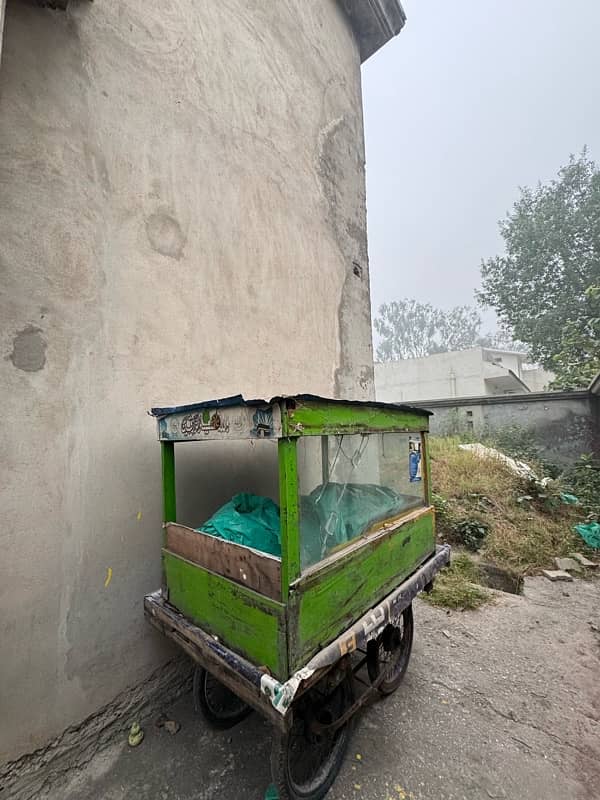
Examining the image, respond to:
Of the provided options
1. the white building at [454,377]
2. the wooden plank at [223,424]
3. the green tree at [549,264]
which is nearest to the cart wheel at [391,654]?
the wooden plank at [223,424]

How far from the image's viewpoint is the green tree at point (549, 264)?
43.6 feet

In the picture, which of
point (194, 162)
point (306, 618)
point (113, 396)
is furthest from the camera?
point (194, 162)

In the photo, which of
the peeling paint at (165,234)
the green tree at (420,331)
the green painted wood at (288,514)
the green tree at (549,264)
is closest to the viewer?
the green painted wood at (288,514)

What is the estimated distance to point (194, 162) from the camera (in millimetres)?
2436

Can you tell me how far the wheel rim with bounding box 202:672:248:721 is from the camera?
1912 millimetres

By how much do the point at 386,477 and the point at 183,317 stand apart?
5.58ft

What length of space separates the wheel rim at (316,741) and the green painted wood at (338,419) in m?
1.28

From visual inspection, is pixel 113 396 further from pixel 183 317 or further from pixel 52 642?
pixel 52 642

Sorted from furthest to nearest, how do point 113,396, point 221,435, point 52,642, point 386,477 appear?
point 386,477 < point 113,396 < point 52,642 < point 221,435

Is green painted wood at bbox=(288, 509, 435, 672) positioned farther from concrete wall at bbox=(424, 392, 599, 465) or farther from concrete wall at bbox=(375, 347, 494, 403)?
concrete wall at bbox=(375, 347, 494, 403)

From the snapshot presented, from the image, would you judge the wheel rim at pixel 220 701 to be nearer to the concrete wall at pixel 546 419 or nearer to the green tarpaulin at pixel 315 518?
the green tarpaulin at pixel 315 518

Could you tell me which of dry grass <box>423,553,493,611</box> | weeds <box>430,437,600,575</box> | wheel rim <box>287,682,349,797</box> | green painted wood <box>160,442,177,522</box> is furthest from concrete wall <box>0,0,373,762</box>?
weeds <box>430,437,600,575</box>

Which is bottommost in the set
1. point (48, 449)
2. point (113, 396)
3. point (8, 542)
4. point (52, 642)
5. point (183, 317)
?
point (52, 642)

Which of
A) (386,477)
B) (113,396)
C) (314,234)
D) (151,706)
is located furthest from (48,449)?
(314,234)
